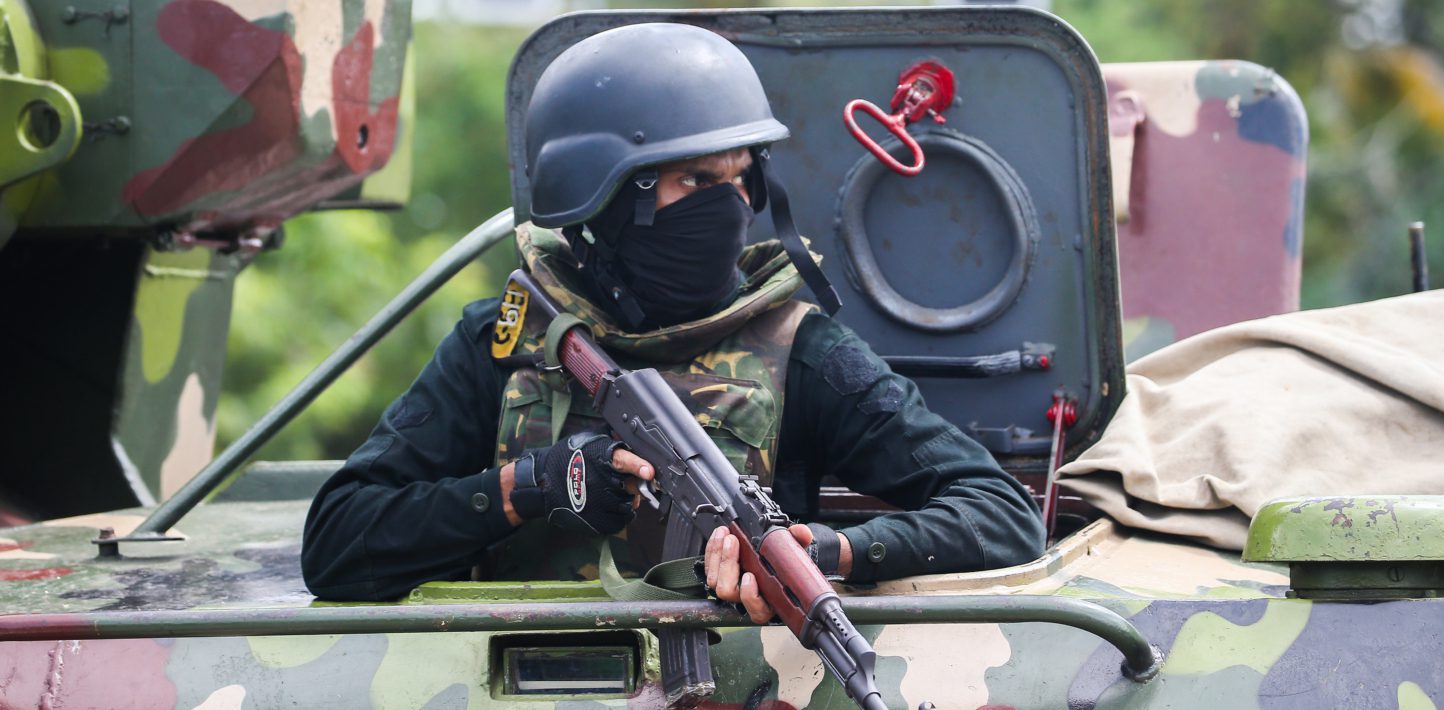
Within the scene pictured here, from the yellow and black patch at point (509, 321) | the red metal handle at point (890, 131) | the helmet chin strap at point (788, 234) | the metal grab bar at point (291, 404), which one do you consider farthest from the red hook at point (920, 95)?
the metal grab bar at point (291, 404)

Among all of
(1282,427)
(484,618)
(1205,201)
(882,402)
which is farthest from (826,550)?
(1205,201)

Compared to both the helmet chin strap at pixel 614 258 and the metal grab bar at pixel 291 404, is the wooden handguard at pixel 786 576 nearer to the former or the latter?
the helmet chin strap at pixel 614 258

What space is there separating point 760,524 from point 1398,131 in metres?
15.6

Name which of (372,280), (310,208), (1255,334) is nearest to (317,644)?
(1255,334)

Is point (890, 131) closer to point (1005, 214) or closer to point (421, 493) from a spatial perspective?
point (1005, 214)

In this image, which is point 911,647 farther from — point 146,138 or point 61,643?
point 146,138

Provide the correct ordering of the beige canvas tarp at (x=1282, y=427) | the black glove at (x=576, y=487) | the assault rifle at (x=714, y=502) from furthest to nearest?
the beige canvas tarp at (x=1282, y=427), the black glove at (x=576, y=487), the assault rifle at (x=714, y=502)

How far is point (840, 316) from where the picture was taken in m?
3.86

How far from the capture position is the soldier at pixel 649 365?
3.05 metres

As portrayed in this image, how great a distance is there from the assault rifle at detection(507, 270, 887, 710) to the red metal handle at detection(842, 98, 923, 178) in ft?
2.56

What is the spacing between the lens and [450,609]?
2.55 meters

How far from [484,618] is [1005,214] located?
5.43 feet

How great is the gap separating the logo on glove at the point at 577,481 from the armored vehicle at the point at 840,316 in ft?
0.44

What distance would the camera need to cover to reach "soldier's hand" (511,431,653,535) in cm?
291
